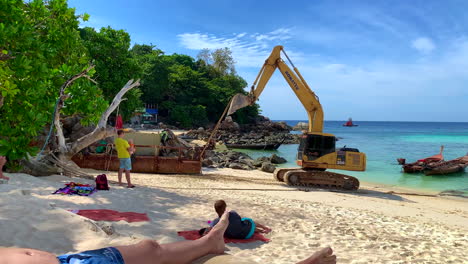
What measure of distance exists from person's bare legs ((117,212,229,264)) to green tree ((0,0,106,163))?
4356mm

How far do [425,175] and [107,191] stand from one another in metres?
21.3

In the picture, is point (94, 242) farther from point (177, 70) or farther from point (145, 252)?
point (177, 70)

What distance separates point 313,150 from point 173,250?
1200cm

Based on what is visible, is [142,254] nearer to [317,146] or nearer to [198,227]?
[198,227]

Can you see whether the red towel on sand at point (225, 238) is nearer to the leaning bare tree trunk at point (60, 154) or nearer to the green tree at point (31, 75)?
the green tree at point (31, 75)

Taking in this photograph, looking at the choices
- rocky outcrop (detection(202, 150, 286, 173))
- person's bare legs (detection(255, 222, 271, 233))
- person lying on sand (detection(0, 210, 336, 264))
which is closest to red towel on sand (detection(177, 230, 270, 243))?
person's bare legs (detection(255, 222, 271, 233))

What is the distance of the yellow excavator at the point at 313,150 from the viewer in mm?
14211

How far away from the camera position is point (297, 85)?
14781mm

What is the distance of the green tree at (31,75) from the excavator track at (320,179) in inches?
334

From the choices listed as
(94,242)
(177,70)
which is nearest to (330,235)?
(94,242)

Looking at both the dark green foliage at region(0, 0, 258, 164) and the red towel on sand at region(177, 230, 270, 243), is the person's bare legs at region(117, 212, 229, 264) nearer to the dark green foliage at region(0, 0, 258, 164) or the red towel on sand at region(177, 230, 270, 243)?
the red towel on sand at region(177, 230, 270, 243)

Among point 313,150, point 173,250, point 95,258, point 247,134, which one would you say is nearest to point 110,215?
point 173,250

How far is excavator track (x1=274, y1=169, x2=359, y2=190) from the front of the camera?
14376 mm

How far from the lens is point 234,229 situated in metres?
5.09
